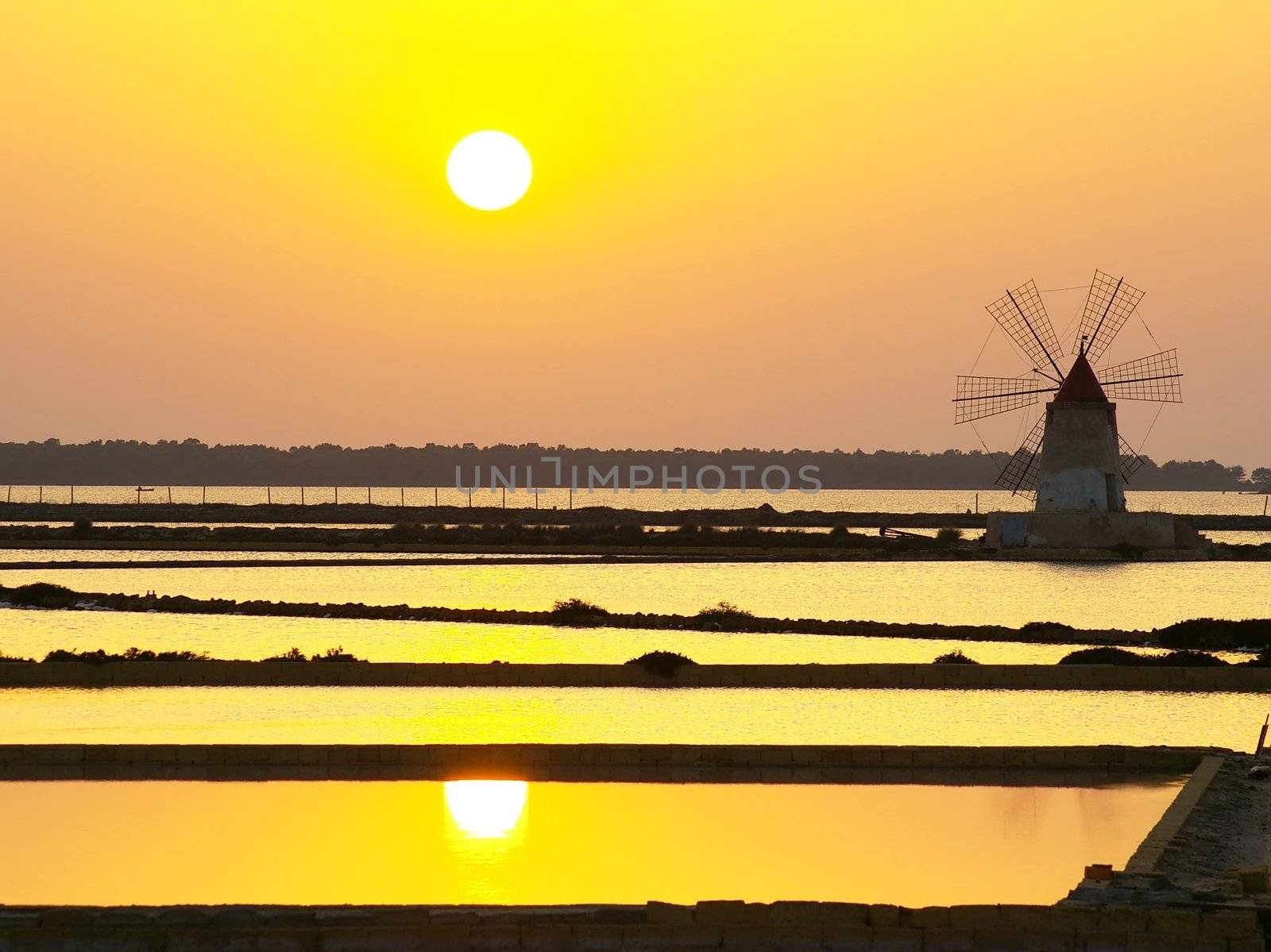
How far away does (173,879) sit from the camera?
10977mm

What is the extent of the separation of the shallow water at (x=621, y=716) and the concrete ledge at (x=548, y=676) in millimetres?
391

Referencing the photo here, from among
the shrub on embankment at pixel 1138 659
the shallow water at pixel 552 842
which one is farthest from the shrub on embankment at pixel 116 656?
the shrub on embankment at pixel 1138 659

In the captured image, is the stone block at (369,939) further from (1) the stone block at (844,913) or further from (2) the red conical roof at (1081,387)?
(2) the red conical roof at (1081,387)

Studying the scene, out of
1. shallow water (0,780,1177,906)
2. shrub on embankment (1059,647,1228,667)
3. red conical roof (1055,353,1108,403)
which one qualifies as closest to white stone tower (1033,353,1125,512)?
red conical roof (1055,353,1108,403)

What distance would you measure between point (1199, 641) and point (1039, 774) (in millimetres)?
13177

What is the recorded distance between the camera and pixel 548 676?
2194 centimetres

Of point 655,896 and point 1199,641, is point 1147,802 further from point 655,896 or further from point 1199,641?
point 1199,641

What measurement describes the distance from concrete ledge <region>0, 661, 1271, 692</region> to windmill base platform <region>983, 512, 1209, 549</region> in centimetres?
2798

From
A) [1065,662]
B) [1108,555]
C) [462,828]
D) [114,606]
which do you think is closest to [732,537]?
[1108,555]

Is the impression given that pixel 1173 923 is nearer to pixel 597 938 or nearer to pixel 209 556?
pixel 597 938

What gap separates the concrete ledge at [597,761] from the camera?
15.0 meters

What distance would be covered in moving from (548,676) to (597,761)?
22.2 ft

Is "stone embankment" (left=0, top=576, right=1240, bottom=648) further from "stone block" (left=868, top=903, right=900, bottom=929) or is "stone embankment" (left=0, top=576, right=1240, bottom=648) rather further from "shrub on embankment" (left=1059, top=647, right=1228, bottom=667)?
"stone block" (left=868, top=903, right=900, bottom=929)

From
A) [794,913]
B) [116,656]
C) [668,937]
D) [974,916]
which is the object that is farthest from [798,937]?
[116,656]
